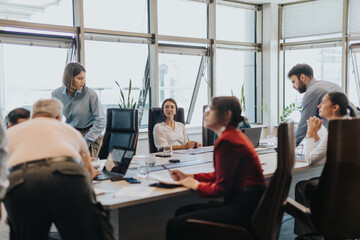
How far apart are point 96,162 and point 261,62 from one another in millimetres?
5087

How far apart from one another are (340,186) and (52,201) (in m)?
1.70

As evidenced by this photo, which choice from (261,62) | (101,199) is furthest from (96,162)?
(261,62)

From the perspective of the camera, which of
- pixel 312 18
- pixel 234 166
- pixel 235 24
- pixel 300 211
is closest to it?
pixel 234 166

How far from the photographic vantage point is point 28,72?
528 centimetres

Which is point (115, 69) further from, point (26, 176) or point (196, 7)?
point (26, 176)

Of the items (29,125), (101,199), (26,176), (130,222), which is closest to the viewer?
(26,176)

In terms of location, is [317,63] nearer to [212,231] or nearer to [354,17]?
[354,17]

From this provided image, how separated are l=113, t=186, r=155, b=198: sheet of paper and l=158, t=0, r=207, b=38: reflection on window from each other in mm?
4231

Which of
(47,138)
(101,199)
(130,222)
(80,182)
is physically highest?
(47,138)

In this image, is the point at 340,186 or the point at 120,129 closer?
the point at 340,186

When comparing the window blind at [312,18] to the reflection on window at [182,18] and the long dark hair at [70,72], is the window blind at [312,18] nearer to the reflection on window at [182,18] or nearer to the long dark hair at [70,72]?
the reflection on window at [182,18]

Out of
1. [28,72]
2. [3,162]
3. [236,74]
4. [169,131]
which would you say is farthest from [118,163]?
[236,74]

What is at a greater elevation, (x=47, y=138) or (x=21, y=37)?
(x=21, y=37)

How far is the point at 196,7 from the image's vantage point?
6766 millimetres
